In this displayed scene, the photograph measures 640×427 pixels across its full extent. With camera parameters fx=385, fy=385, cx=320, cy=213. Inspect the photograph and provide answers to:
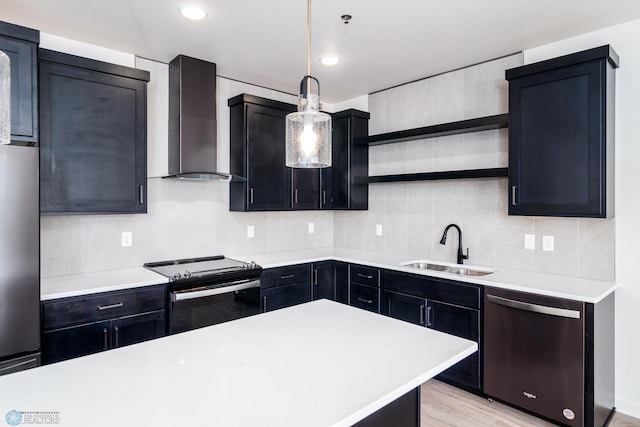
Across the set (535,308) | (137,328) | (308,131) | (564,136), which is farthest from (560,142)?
(137,328)

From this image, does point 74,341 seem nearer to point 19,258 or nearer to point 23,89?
point 19,258

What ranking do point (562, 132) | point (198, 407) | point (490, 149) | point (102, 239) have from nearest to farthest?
point (198, 407) < point (562, 132) < point (102, 239) < point (490, 149)

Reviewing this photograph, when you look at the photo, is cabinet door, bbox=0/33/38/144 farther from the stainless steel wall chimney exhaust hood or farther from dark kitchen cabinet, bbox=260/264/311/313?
dark kitchen cabinet, bbox=260/264/311/313

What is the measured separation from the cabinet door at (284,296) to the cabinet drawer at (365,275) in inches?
17.9

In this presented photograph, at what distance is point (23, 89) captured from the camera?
7.02 ft

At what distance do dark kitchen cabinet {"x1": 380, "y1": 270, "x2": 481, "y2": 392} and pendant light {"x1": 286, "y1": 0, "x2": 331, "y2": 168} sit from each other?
179cm

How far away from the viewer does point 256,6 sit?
2328mm

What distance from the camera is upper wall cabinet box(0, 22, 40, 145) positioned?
211cm

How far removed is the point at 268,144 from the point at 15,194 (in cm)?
208

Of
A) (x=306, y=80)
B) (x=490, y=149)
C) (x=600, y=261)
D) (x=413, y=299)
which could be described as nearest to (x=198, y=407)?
(x=306, y=80)

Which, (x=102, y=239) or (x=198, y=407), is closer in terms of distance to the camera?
(x=198, y=407)

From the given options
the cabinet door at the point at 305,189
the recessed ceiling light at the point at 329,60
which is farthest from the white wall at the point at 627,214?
the cabinet door at the point at 305,189

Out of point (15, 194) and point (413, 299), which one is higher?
point (15, 194)

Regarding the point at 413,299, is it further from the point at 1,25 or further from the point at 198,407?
the point at 1,25
